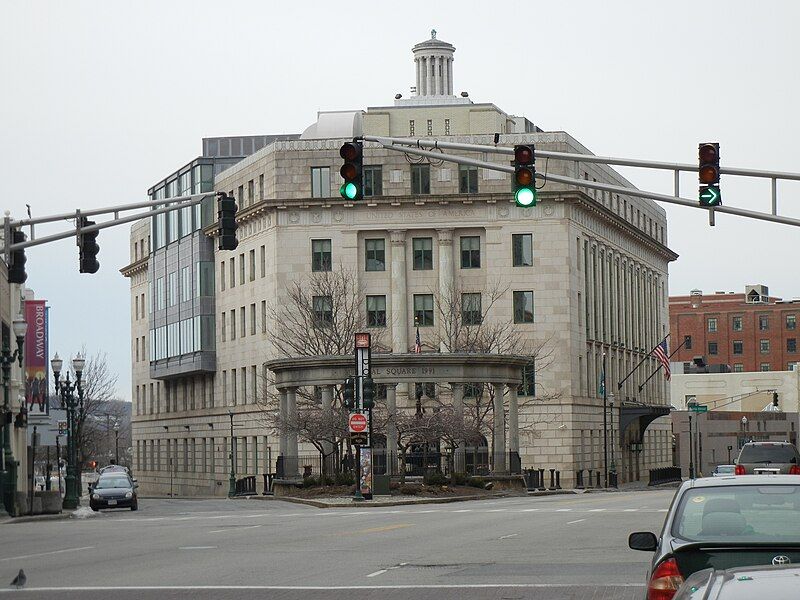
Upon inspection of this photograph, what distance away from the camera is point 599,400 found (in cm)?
8744

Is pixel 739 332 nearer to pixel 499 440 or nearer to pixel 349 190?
pixel 499 440

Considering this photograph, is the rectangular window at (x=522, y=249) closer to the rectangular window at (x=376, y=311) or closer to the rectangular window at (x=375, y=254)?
the rectangular window at (x=375, y=254)

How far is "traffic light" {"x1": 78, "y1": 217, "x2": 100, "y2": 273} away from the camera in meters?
28.7

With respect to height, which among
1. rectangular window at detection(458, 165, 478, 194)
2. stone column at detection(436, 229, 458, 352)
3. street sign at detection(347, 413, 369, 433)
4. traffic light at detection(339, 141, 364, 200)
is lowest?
street sign at detection(347, 413, 369, 433)

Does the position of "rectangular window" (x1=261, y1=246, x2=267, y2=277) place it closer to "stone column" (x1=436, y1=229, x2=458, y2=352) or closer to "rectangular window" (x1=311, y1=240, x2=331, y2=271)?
"rectangular window" (x1=311, y1=240, x2=331, y2=271)

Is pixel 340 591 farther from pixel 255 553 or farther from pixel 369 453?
pixel 369 453

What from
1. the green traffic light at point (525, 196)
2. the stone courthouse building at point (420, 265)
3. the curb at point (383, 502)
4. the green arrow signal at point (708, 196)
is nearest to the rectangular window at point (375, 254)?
the stone courthouse building at point (420, 265)

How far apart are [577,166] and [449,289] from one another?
10.4 metres

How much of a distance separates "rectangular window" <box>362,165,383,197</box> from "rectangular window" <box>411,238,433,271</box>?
336 centimetres

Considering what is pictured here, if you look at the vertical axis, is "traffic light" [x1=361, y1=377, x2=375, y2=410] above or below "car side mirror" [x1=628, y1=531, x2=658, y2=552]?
above

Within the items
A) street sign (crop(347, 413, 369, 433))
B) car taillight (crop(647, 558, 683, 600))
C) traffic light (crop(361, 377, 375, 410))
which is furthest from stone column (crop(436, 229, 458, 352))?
car taillight (crop(647, 558, 683, 600))

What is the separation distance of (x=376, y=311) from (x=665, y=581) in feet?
242

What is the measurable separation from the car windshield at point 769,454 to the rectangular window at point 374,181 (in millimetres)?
43754

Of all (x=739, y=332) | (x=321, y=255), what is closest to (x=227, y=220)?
(x=321, y=255)
